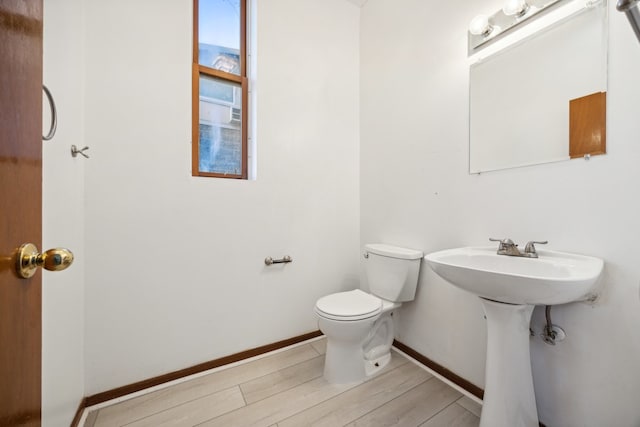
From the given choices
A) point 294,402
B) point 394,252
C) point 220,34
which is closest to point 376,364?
point 294,402

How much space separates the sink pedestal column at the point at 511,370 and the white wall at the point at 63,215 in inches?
63.0

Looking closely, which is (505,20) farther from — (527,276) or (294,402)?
(294,402)

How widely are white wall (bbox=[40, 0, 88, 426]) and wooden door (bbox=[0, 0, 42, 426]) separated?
529 millimetres

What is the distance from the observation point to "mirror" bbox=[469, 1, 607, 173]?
37.0 inches

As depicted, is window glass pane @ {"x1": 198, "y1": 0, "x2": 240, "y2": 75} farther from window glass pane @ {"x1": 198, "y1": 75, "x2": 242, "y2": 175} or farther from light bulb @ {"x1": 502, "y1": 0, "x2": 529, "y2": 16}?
light bulb @ {"x1": 502, "y1": 0, "x2": 529, "y2": 16}

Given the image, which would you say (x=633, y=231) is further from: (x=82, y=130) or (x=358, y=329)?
(x=82, y=130)

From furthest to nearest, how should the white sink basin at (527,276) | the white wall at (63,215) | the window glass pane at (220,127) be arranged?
1. the window glass pane at (220,127)
2. the white wall at (63,215)
3. the white sink basin at (527,276)

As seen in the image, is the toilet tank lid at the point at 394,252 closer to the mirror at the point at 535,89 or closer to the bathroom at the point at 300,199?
the bathroom at the point at 300,199

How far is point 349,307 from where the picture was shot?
139cm

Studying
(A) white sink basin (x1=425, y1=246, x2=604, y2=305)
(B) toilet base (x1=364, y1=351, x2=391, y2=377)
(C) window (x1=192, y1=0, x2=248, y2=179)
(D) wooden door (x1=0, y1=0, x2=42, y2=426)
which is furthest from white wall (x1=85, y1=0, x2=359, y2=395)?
(A) white sink basin (x1=425, y1=246, x2=604, y2=305)

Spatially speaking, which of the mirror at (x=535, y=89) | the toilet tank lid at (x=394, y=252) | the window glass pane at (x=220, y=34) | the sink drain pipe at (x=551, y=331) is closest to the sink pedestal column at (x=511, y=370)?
the sink drain pipe at (x=551, y=331)

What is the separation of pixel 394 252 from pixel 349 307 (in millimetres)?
448

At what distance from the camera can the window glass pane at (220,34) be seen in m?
1.61

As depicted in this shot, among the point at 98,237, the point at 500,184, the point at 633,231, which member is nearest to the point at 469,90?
the point at 500,184
